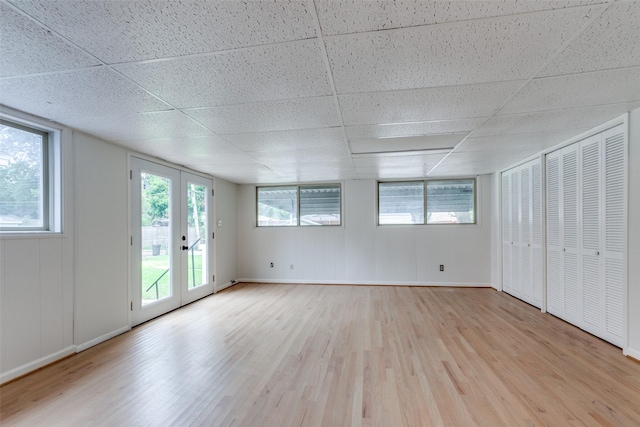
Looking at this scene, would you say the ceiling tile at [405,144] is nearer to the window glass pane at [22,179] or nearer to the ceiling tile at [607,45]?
the ceiling tile at [607,45]

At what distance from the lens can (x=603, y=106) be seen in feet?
7.56

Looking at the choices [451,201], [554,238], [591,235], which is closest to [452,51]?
[591,235]

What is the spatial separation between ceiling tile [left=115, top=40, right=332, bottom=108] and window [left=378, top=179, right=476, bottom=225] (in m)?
4.10

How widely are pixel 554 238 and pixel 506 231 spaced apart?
132cm

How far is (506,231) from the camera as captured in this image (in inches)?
193

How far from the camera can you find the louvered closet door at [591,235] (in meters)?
2.89

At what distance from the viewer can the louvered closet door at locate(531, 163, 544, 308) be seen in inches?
153

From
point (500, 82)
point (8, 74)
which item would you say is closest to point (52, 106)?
point (8, 74)

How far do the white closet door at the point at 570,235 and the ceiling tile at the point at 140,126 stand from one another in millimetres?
4113

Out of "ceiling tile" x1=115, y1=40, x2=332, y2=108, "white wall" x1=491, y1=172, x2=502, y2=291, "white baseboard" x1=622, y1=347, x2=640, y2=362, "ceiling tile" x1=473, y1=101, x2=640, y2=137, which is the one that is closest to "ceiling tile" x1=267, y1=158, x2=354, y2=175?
"ceiling tile" x1=473, y1=101, x2=640, y2=137

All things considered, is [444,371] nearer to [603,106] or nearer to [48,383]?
[603,106]

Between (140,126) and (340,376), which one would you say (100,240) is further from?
(340,376)

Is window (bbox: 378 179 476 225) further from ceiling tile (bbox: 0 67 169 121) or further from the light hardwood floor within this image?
ceiling tile (bbox: 0 67 169 121)

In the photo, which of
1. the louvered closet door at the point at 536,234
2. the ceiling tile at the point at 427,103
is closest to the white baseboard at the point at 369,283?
the louvered closet door at the point at 536,234
